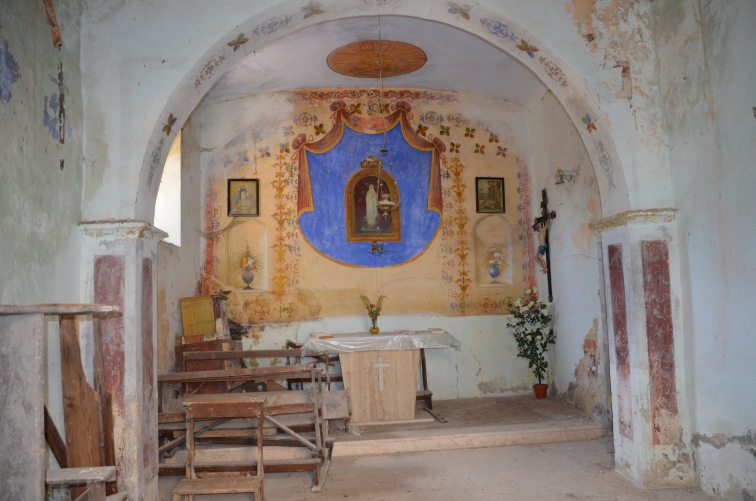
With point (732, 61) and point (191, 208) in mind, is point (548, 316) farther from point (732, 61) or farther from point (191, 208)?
point (191, 208)

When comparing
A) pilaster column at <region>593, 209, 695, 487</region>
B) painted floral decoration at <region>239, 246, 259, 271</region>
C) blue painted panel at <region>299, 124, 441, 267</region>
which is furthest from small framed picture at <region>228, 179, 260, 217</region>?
pilaster column at <region>593, 209, 695, 487</region>

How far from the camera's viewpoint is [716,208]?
187 inches

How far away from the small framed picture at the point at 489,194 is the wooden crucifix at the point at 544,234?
66 centimetres

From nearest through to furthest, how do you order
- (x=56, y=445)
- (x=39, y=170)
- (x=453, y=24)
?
(x=56, y=445), (x=39, y=170), (x=453, y=24)

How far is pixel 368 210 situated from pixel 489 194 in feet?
6.56

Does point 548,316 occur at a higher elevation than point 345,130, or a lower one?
lower

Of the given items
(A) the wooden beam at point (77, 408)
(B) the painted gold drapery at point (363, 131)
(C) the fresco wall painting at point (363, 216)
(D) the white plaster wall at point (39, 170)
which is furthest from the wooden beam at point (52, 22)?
(B) the painted gold drapery at point (363, 131)

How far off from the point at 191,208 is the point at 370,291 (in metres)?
2.93

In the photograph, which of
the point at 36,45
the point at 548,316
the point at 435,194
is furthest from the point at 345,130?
the point at 36,45

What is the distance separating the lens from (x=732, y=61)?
4.50 metres

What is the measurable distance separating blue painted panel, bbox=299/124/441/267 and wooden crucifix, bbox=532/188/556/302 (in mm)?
1592

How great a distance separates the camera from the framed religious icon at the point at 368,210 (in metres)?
9.07

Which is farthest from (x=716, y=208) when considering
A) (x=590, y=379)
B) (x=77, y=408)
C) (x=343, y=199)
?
(x=343, y=199)

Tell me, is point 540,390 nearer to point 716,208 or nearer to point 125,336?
point 716,208
